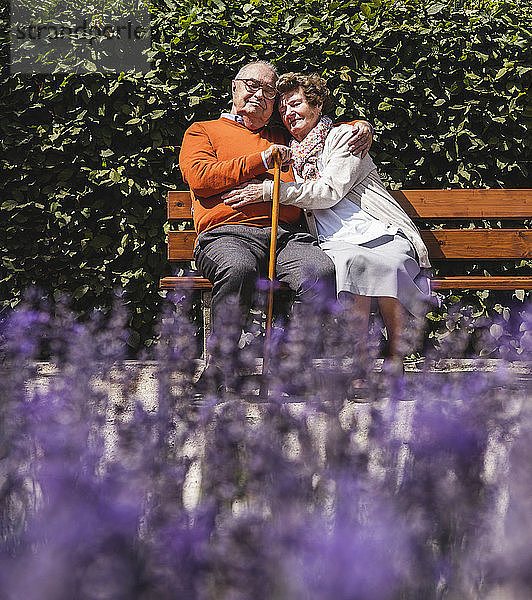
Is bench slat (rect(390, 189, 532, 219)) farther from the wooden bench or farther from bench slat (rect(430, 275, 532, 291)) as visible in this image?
bench slat (rect(430, 275, 532, 291))

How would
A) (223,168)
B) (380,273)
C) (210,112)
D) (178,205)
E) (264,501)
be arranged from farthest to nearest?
(210,112) → (178,205) → (223,168) → (380,273) → (264,501)

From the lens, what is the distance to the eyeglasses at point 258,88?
3.72m

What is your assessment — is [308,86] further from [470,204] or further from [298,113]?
[470,204]

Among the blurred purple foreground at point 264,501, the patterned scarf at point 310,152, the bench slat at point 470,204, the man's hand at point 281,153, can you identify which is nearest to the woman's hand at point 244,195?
the man's hand at point 281,153

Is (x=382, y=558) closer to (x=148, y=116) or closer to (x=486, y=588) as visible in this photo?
(x=486, y=588)

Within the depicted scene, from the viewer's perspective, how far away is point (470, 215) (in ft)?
13.7

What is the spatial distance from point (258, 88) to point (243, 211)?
25.3 inches

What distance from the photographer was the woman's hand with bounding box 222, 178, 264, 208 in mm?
3543

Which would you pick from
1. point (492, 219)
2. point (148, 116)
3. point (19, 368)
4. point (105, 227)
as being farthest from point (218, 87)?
point (19, 368)

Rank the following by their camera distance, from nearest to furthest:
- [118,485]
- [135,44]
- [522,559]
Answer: [522,559] < [118,485] < [135,44]

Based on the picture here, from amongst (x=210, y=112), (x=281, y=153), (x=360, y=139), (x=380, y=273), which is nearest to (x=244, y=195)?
(x=281, y=153)

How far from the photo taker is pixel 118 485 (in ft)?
2.90

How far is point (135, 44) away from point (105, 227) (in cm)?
113

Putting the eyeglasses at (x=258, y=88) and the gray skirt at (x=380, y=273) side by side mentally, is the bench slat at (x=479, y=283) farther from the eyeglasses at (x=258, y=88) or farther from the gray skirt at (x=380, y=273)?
the eyeglasses at (x=258, y=88)
